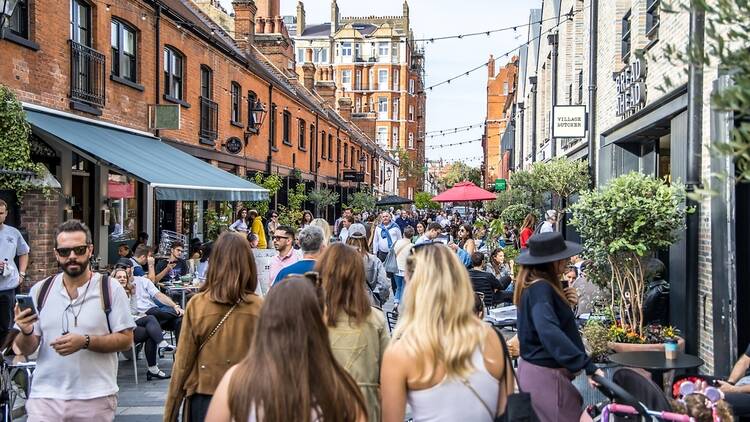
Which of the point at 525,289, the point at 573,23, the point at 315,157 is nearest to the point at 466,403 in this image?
the point at 525,289

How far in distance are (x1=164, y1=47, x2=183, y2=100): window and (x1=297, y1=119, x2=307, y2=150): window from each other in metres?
13.4

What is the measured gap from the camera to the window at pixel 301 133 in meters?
32.2

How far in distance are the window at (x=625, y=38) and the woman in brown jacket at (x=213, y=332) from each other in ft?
32.0

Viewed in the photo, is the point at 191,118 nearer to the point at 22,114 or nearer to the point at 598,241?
the point at 22,114

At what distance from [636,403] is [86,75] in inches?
Answer: 493

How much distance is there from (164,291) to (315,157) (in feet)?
82.4

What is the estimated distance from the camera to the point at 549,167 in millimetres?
16422

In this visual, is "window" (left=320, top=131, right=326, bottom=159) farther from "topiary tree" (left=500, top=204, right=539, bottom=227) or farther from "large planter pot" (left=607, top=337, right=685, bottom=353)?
"large planter pot" (left=607, top=337, right=685, bottom=353)

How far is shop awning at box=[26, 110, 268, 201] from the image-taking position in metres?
12.1

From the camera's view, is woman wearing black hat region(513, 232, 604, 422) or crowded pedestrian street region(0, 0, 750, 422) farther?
woman wearing black hat region(513, 232, 604, 422)

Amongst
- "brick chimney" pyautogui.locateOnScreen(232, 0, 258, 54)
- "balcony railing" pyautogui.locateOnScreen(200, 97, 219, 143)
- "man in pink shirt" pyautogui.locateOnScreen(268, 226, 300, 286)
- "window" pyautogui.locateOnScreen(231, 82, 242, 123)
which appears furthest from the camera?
"brick chimney" pyautogui.locateOnScreen(232, 0, 258, 54)

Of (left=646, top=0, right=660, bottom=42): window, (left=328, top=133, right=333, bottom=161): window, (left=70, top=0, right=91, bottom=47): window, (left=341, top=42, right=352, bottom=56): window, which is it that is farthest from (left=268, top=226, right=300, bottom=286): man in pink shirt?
(left=341, top=42, right=352, bottom=56): window

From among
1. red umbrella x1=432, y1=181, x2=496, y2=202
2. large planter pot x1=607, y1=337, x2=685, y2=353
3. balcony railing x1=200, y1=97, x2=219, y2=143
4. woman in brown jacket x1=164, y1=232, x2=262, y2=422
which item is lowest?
large planter pot x1=607, y1=337, x2=685, y2=353

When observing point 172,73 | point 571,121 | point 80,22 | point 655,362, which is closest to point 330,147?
point 172,73
